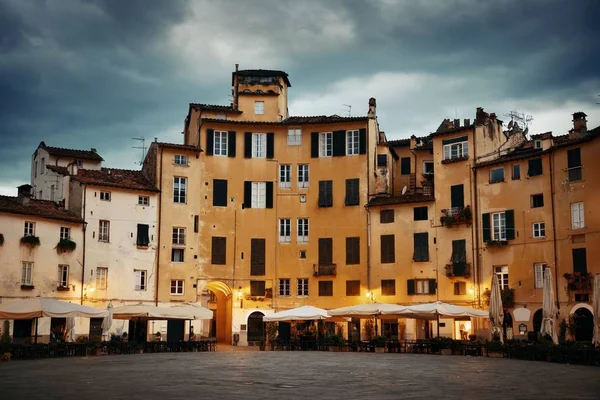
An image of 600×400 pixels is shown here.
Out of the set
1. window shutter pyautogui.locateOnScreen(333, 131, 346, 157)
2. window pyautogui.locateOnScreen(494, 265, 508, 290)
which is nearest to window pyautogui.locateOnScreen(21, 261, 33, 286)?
window shutter pyautogui.locateOnScreen(333, 131, 346, 157)

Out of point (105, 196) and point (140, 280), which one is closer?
point (105, 196)

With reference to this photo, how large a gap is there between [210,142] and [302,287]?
14277mm

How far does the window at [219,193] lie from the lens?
62.2 m

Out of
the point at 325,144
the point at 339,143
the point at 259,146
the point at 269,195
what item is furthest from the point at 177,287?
the point at 339,143

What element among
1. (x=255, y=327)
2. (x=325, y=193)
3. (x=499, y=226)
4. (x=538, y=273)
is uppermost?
(x=325, y=193)

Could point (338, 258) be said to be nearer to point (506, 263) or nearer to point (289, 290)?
point (289, 290)

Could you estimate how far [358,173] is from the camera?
6225 centimetres

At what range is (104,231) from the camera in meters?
56.4

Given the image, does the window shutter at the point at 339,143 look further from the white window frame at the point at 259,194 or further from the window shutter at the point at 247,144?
the window shutter at the point at 247,144

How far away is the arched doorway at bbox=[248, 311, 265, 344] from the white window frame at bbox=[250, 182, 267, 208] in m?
8.98

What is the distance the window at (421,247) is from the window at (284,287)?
35.2 ft

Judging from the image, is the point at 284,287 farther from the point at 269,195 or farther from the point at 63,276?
the point at 63,276

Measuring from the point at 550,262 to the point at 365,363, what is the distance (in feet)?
66.5

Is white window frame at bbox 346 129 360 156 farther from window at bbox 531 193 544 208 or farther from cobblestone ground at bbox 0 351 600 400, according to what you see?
cobblestone ground at bbox 0 351 600 400
